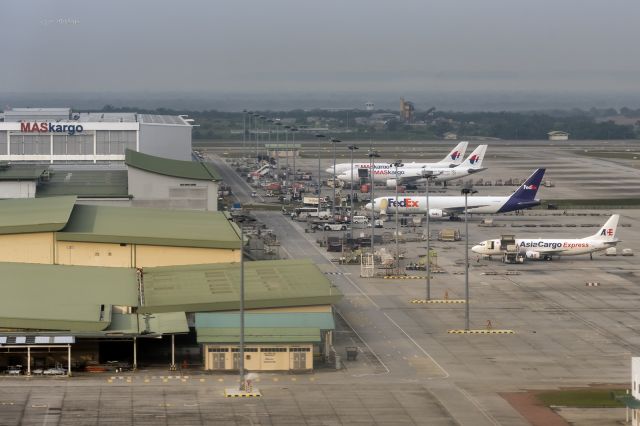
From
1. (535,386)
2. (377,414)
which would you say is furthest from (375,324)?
(377,414)

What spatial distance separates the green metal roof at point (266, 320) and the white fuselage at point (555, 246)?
5222 centimetres

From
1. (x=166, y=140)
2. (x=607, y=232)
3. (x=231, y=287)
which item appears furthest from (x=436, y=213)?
(x=231, y=287)

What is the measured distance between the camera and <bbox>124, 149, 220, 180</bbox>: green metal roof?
129 meters

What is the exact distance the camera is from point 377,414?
68938 millimetres

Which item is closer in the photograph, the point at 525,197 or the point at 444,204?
the point at 525,197

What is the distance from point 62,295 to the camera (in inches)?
3388

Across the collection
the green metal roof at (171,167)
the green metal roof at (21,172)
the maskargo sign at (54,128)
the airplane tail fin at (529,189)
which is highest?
the maskargo sign at (54,128)

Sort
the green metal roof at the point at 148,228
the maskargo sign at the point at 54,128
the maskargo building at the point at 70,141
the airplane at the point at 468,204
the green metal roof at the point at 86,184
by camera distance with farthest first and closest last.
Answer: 1. the maskargo building at the point at 70,141
2. the maskargo sign at the point at 54,128
3. the airplane at the point at 468,204
4. the green metal roof at the point at 86,184
5. the green metal roof at the point at 148,228

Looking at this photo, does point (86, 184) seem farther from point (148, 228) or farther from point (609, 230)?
point (609, 230)

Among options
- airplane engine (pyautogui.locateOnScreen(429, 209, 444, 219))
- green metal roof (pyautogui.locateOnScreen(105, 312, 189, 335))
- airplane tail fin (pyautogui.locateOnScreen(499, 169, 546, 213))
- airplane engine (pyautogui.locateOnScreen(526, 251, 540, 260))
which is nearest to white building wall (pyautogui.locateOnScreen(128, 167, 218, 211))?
airplane engine (pyautogui.locateOnScreen(526, 251, 540, 260))

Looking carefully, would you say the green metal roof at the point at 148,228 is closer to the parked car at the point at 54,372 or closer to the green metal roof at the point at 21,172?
the green metal roof at the point at 21,172

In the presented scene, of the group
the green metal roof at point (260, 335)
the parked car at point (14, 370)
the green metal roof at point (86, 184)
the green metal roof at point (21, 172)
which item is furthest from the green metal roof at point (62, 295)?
the green metal roof at point (21, 172)

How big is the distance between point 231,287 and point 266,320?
7.06 m

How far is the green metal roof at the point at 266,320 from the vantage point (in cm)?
8281
